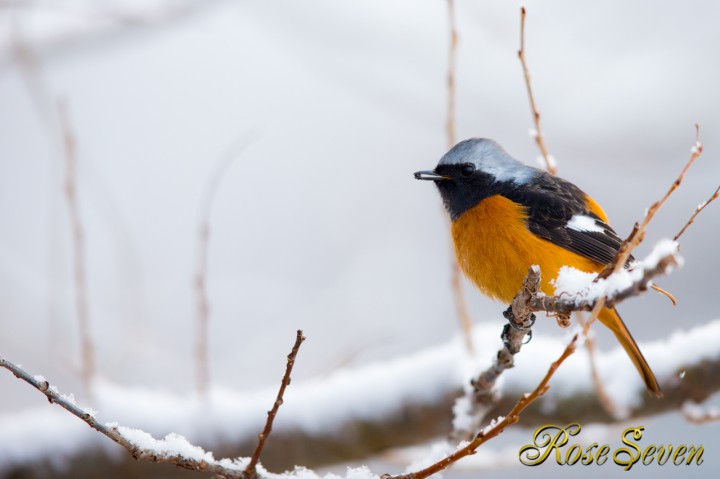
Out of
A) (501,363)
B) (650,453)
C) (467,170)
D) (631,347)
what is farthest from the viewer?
(467,170)

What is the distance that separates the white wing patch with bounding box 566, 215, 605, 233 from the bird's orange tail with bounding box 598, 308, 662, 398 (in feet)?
1.44

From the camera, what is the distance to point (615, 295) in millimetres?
1938

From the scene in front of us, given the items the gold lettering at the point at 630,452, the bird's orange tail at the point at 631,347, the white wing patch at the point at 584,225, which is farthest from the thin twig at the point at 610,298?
the white wing patch at the point at 584,225

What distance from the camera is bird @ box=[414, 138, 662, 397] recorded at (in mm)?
3520

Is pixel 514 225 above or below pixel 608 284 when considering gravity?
above

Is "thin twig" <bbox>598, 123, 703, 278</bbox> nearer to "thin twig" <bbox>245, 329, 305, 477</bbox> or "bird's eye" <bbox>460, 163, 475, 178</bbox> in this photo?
"thin twig" <bbox>245, 329, 305, 477</bbox>

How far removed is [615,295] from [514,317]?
0.66 m

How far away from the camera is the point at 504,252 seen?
3564mm

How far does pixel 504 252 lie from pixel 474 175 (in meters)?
0.53

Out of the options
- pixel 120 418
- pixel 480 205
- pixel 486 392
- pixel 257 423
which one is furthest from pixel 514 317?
pixel 120 418

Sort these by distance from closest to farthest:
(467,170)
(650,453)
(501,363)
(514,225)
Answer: (501,363) < (650,453) < (514,225) < (467,170)

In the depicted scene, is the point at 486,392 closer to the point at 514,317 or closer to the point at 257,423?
the point at 514,317

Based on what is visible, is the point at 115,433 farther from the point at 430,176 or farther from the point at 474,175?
the point at 474,175

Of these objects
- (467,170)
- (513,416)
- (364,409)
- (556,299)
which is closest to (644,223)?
(556,299)
